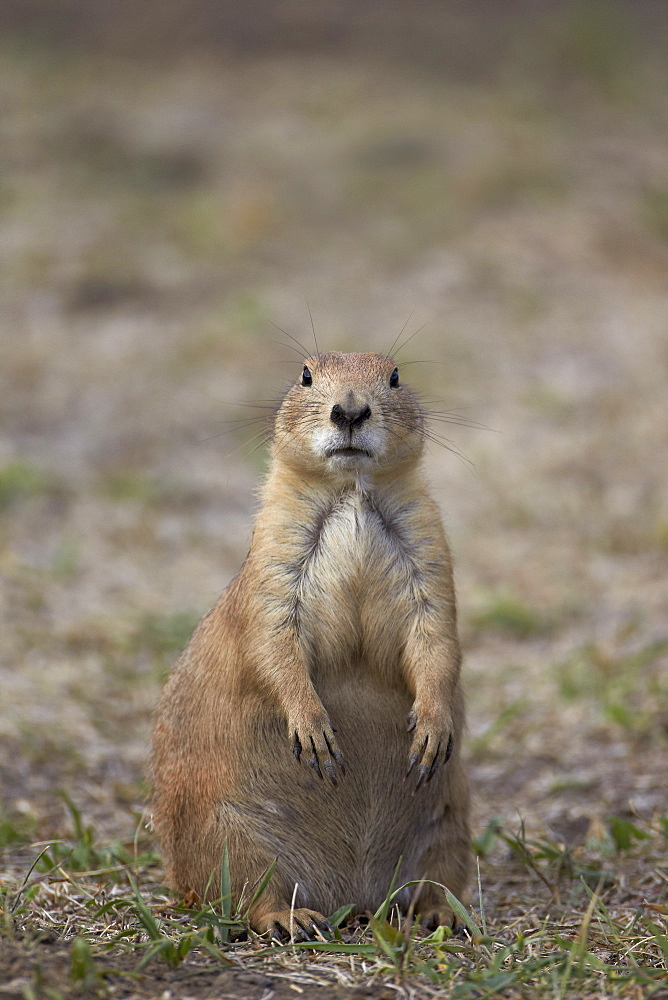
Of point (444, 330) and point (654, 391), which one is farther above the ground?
point (444, 330)

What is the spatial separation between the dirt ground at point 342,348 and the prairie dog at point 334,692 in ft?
1.77

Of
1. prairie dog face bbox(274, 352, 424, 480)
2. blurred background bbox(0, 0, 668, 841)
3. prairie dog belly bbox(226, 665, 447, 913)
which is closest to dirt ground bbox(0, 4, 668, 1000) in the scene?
blurred background bbox(0, 0, 668, 841)

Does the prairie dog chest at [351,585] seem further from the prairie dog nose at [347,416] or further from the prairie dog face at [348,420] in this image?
the prairie dog nose at [347,416]

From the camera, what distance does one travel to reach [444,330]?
41.6ft

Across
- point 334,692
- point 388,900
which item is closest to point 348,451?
point 334,692

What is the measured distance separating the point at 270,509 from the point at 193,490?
19.7ft

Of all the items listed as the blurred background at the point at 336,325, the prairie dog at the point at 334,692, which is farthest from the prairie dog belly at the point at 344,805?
the blurred background at the point at 336,325

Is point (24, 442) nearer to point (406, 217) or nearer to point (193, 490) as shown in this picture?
point (193, 490)

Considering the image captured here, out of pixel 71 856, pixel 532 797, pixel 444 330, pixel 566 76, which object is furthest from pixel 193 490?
pixel 566 76

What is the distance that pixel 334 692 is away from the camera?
4012mm

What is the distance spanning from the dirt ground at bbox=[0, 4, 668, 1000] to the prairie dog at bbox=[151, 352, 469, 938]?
1.77 ft

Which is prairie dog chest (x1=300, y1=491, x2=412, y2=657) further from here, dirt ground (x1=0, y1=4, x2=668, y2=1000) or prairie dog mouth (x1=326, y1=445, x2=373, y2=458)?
dirt ground (x1=0, y1=4, x2=668, y2=1000)

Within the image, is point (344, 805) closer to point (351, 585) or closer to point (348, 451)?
point (351, 585)

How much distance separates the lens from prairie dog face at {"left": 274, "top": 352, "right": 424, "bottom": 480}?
12.7ft
